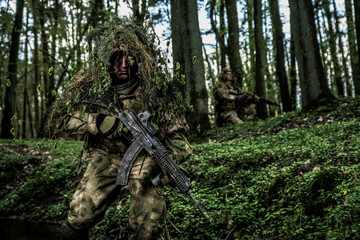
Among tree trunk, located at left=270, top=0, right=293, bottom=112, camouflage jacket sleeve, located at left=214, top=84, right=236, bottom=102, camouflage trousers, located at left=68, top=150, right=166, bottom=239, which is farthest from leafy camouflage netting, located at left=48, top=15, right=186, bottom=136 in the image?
tree trunk, located at left=270, top=0, right=293, bottom=112

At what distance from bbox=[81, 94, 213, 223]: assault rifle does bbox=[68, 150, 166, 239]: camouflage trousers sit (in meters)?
0.10

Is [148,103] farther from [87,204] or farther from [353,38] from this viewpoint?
[353,38]

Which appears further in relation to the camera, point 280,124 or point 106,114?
point 280,124

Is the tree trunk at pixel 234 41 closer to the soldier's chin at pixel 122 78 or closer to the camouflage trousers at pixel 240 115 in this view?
the camouflage trousers at pixel 240 115

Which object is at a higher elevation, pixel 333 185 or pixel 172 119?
pixel 172 119

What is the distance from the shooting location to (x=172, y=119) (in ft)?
9.27

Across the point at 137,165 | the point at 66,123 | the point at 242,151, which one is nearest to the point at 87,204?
the point at 137,165

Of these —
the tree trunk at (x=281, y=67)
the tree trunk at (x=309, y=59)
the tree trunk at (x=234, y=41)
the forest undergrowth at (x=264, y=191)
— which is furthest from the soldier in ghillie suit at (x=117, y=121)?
the tree trunk at (x=234, y=41)

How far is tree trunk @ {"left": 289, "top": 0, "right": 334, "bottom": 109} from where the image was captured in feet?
23.5

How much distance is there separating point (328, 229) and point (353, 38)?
1316 centimetres

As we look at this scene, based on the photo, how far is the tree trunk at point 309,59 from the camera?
718cm

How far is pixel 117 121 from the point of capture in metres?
2.65

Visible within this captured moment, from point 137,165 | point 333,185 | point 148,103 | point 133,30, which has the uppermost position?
→ point 133,30

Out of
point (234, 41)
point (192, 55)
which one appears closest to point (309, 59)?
point (192, 55)
